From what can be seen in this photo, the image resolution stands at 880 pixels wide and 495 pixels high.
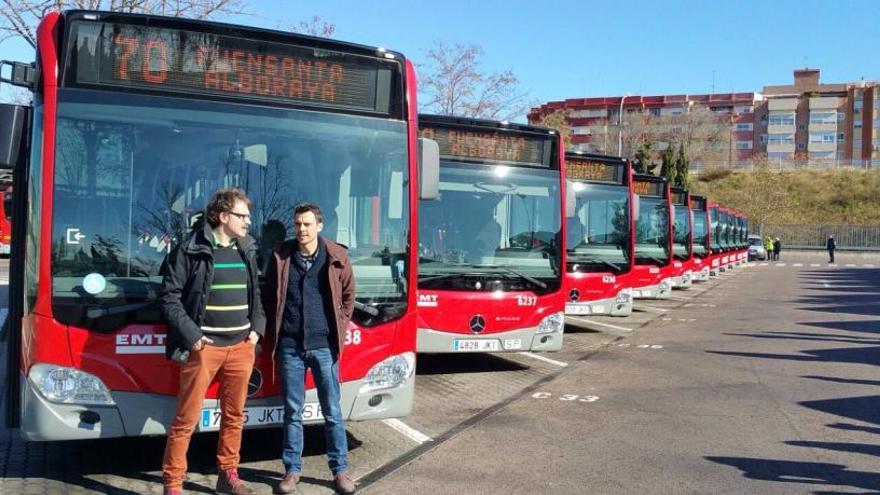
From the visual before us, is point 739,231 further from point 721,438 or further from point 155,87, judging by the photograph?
point 155,87

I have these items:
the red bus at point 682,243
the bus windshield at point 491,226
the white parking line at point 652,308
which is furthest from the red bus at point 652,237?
the bus windshield at point 491,226

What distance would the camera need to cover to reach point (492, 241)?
10.5 m

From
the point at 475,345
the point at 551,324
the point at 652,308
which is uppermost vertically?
the point at 551,324

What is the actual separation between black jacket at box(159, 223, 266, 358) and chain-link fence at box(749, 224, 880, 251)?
7733 centimetres

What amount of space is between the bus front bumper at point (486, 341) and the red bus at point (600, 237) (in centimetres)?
413

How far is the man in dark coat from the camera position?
546 cm

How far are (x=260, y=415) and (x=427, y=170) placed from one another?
7.13 ft

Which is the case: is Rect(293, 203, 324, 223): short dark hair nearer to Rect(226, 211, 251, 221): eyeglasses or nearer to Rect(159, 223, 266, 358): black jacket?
Rect(226, 211, 251, 221): eyeglasses

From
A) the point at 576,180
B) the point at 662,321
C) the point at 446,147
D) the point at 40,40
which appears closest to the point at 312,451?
the point at 40,40

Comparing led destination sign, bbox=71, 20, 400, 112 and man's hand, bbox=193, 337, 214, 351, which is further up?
led destination sign, bbox=71, 20, 400, 112

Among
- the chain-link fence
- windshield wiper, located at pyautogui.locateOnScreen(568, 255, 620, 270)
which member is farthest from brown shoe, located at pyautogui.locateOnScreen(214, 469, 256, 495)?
the chain-link fence

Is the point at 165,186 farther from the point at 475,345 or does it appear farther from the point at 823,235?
the point at 823,235

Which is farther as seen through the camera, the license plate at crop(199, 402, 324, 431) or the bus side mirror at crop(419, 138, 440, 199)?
the bus side mirror at crop(419, 138, 440, 199)

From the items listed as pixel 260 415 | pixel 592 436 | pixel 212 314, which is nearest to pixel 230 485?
pixel 260 415
